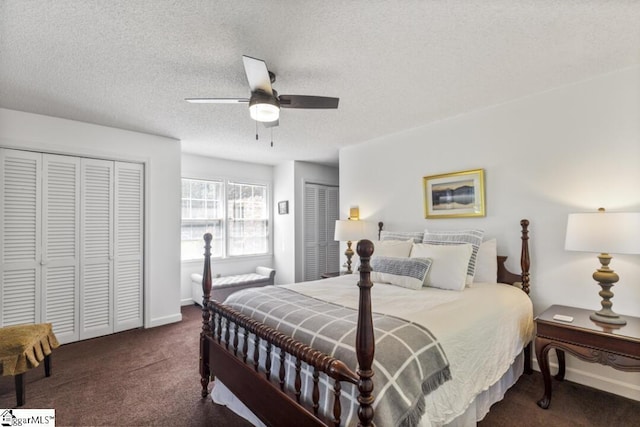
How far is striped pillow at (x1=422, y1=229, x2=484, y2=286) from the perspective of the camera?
262 centimetres

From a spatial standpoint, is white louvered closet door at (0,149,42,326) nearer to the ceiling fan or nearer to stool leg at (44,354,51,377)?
stool leg at (44,354,51,377)

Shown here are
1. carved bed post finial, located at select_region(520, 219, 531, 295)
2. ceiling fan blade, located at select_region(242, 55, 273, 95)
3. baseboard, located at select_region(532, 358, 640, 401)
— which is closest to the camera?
ceiling fan blade, located at select_region(242, 55, 273, 95)

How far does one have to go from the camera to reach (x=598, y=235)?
80.0 inches

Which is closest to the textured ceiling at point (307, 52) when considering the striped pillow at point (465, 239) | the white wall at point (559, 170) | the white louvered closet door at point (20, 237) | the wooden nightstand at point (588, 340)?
the white wall at point (559, 170)

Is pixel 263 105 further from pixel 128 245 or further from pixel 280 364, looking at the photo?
pixel 128 245

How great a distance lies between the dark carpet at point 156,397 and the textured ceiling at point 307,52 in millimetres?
2481

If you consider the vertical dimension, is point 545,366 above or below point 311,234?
below

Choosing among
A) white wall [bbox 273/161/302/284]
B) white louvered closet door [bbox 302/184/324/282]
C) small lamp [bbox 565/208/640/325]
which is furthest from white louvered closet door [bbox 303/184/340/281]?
small lamp [bbox 565/208/640/325]

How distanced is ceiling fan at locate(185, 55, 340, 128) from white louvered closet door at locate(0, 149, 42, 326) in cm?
236

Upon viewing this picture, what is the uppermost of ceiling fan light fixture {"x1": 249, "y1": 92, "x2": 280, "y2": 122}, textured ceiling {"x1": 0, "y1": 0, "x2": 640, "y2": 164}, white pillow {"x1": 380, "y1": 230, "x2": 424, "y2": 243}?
textured ceiling {"x1": 0, "y1": 0, "x2": 640, "y2": 164}

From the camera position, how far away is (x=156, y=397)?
2.25 meters

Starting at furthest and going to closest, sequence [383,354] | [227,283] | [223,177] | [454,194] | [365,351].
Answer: [223,177], [227,283], [454,194], [383,354], [365,351]

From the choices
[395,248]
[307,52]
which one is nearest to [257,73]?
[307,52]

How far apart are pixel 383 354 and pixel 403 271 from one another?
4.47 ft
